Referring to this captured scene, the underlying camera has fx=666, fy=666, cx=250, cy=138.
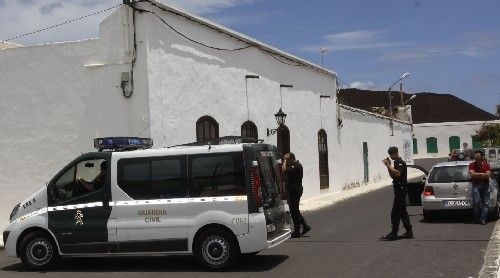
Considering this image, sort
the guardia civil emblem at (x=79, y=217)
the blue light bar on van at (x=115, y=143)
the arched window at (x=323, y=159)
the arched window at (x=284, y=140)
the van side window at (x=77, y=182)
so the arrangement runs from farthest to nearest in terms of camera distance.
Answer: the arched window at (x=323, y=159)
the arched window at (x=284, y=140)
the blue light bar on van at (x=115, y=143)
the van side window at (x=77, y=182)
the guardia civil emblem at (x=79, y=217)

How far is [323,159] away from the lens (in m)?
29.3

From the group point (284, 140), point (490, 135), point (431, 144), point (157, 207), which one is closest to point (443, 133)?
point (431, 144)

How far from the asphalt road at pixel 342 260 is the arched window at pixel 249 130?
7395 mm

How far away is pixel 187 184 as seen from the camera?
10.4 m

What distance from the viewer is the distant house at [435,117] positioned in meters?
69.1

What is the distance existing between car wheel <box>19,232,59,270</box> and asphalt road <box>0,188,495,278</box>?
184mm

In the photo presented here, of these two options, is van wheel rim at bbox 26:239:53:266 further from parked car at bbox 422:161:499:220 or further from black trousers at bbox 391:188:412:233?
parked car at bbox 422:161:499:220

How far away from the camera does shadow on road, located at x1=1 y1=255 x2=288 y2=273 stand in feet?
34.4

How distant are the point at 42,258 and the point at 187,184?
2.77 m

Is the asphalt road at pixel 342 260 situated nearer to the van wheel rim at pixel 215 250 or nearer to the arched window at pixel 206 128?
A: the van wheel rim at pixel 215 250

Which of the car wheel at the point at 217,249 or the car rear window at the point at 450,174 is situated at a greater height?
the car rear window at the point at 450,174

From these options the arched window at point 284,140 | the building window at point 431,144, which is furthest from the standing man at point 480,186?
the building window at point 431,144

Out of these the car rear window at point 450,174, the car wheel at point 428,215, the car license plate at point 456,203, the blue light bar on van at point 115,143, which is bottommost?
the car wheel at point 428,215

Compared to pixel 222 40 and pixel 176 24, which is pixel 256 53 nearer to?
pixel 222 40
